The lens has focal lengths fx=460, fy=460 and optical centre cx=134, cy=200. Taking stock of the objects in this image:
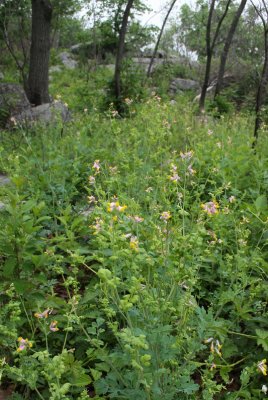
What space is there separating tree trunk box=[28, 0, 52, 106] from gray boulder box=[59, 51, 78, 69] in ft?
42.2

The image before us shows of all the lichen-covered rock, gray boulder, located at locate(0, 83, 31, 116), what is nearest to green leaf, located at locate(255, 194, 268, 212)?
the lichen-covered rock

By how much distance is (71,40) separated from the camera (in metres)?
31.8

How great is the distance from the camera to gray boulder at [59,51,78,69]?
2309cm

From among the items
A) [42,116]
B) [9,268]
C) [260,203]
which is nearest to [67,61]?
[42,116]

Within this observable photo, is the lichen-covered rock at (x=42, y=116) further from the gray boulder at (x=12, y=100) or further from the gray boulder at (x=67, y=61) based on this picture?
the gray boulder at (x=67, y=61)

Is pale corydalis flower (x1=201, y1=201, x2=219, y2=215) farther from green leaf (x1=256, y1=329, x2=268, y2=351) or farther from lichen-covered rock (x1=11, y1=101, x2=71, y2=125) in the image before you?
lichen-covered rock (x1=11, y1=101, x2=71, y2=125)

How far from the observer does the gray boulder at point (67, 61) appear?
23.1 m

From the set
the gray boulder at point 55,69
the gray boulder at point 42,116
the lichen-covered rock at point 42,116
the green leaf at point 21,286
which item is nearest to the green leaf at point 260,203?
the green leaf at point 21,286

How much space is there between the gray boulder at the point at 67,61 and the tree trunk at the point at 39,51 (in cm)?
1285

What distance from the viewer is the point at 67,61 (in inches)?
935

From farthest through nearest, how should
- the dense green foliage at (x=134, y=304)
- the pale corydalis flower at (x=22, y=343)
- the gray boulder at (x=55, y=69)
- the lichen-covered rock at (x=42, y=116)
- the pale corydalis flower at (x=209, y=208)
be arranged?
the gray boulder at (x=55, y=69)
the lichen-covered rock at (x=42, y=116)
the pale corydalis flower at (x=209, y=208)
the dense green foliage at (x=134, y=304)
the pale corydalis flower at (x=22, y=343)

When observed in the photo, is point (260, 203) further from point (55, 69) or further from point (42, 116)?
point (55, 69)

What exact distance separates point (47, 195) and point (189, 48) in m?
35.4

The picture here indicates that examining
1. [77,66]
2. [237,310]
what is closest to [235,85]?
[77,66]
